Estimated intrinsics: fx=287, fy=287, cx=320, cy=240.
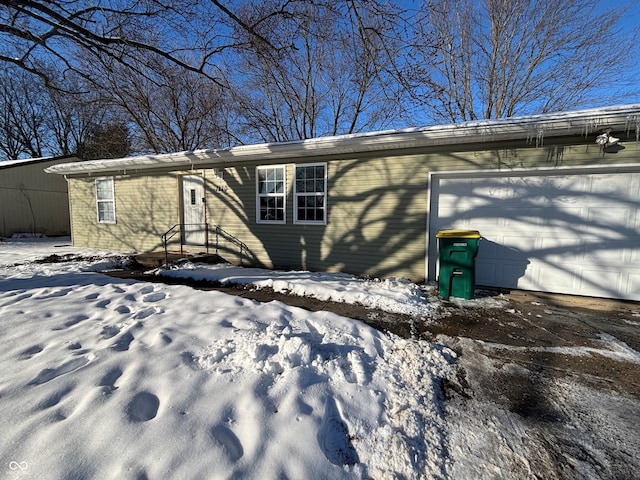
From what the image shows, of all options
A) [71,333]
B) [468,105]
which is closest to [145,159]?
[71,333]

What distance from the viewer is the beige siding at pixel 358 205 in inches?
196

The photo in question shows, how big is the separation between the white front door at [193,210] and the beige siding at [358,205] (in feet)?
0.75

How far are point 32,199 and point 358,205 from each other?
56.9 feet

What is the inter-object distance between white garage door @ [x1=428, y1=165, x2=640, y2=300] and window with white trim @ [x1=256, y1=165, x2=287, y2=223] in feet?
11.1

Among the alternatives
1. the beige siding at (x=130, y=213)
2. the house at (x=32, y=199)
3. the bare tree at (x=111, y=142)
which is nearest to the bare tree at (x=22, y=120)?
the bare tree at (x=111, y=142)

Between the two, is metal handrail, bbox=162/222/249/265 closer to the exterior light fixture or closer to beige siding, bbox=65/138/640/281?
beige siding, bbox=65/138/640/281

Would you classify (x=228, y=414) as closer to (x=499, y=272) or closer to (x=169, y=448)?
(x=169, y=448)

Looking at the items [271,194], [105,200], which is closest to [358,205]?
[271,194]

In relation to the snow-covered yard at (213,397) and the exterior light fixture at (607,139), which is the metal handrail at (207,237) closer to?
the snow-covered yard at (213,397)

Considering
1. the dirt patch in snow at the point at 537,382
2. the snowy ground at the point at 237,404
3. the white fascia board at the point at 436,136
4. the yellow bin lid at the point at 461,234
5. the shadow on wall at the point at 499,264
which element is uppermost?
the white fascia board at the point at 436,136

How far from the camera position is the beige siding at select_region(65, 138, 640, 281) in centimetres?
498

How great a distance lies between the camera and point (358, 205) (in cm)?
619

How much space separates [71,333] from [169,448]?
2.25 metres

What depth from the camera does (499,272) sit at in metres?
5.22
